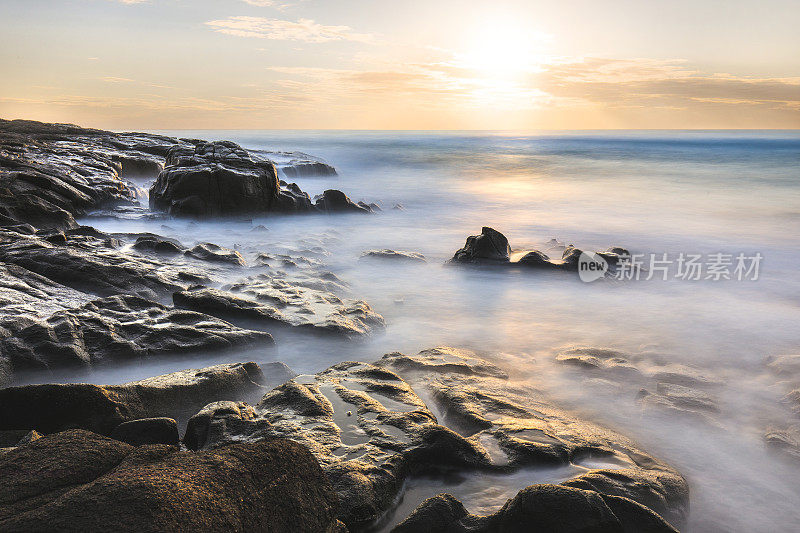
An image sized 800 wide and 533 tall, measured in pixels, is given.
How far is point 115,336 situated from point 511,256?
6.74 metres

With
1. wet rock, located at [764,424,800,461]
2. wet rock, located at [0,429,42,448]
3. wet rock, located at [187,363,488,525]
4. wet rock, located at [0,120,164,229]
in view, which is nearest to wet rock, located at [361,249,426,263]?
wet rock, located at [0,120,164,229]

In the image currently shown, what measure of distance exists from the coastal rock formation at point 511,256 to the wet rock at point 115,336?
5.15 meters

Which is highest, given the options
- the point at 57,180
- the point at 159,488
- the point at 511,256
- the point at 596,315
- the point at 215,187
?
the point at 57,180

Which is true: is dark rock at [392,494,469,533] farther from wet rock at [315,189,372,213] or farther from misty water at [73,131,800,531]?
wet rock at [315,189,372,213]

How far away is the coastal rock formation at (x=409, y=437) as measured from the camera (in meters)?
2.66

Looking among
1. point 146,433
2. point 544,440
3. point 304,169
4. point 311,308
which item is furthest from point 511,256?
point 304,169

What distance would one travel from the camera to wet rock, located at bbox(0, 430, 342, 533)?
1.54 metres

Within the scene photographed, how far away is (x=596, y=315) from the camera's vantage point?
6770mm

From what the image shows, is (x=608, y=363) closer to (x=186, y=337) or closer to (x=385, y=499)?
(x=385, y=499)

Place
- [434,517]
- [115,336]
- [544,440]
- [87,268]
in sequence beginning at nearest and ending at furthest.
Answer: [434,517] < [544,440] < [115,336] < [87,268]

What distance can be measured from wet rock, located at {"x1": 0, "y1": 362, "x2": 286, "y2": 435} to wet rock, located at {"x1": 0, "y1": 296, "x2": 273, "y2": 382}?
35.0 inches

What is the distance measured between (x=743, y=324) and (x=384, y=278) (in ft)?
15.7

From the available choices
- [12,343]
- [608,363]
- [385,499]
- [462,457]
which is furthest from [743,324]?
[12,343]
